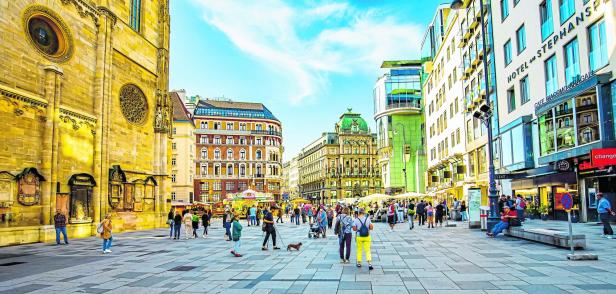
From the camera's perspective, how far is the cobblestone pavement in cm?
926

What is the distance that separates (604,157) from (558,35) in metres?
8.43

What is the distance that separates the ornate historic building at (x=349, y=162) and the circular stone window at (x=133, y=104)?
294 ft

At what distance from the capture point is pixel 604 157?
19516 mm

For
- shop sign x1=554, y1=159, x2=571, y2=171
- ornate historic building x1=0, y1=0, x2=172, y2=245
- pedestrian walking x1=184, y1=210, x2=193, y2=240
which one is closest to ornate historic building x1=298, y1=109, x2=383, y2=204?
ornate historic building x1=0, y1=0, x2=172, y2=245

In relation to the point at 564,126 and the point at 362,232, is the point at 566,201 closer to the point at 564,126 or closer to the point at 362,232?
the point at 362,232

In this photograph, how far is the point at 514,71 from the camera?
31.7 m

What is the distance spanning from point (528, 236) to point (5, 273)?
16.7m

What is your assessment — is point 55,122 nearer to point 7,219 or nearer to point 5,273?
point 7,219

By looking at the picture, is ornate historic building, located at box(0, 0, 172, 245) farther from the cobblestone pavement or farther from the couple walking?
the couple walking

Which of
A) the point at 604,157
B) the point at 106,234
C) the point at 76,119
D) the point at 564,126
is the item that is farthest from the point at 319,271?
the point at 76,119

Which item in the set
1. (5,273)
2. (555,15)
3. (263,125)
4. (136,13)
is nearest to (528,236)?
(555,15)

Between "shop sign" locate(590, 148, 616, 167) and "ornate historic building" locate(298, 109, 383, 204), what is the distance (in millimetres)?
98592

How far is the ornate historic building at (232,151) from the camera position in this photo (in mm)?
88500

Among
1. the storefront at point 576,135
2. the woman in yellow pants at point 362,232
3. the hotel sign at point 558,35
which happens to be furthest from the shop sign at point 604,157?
the woman in yellow pants at point 362,232
